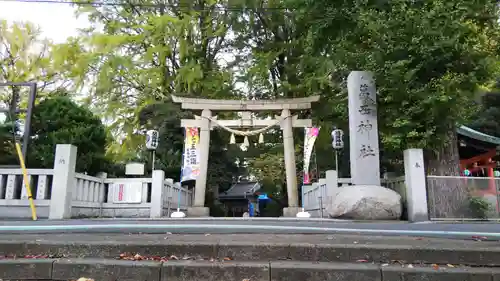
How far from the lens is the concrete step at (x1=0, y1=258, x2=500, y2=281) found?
3.02 metres

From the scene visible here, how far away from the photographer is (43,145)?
371 inches

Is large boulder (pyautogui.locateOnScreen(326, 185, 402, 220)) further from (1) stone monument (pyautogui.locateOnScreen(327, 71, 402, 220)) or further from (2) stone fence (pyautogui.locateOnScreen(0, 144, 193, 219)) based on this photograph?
(2) stone fence (pyautogui.locateOnScreen(0, 144, 193, 219))

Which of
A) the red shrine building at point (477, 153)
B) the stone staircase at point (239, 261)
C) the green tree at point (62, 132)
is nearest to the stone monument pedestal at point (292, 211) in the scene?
the red shrine building at point (477, 153)

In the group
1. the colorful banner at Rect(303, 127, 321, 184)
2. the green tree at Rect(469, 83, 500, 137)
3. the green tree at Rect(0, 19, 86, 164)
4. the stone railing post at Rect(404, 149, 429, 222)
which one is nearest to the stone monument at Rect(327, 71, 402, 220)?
the stone railing post at Rect(404, 149, 429, 222)

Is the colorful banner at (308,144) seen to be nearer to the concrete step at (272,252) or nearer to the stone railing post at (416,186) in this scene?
the stone railing post at (416,186)

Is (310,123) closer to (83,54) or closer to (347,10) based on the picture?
(347,10)

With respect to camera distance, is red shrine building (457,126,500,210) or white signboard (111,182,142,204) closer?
white signboard (111,182,142,204)

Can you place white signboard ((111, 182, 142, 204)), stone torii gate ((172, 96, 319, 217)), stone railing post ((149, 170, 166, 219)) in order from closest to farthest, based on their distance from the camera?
white signboard ((111, 182, 142, 204))
stone railing post ((149, 170, 166, 219))
stone torii gate ((172, 96, 319, 217))

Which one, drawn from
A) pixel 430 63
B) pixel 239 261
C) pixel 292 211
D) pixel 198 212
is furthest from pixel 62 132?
pixel 430 63

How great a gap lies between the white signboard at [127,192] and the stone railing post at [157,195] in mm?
441

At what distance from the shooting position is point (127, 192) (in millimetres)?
11031

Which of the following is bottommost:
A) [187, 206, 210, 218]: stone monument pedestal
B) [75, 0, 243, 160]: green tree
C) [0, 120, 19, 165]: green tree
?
[187, 206, 210, 218]: stone monument pedestal

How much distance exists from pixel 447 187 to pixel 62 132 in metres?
9.89

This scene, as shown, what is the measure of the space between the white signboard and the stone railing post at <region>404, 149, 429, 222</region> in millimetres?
7718
